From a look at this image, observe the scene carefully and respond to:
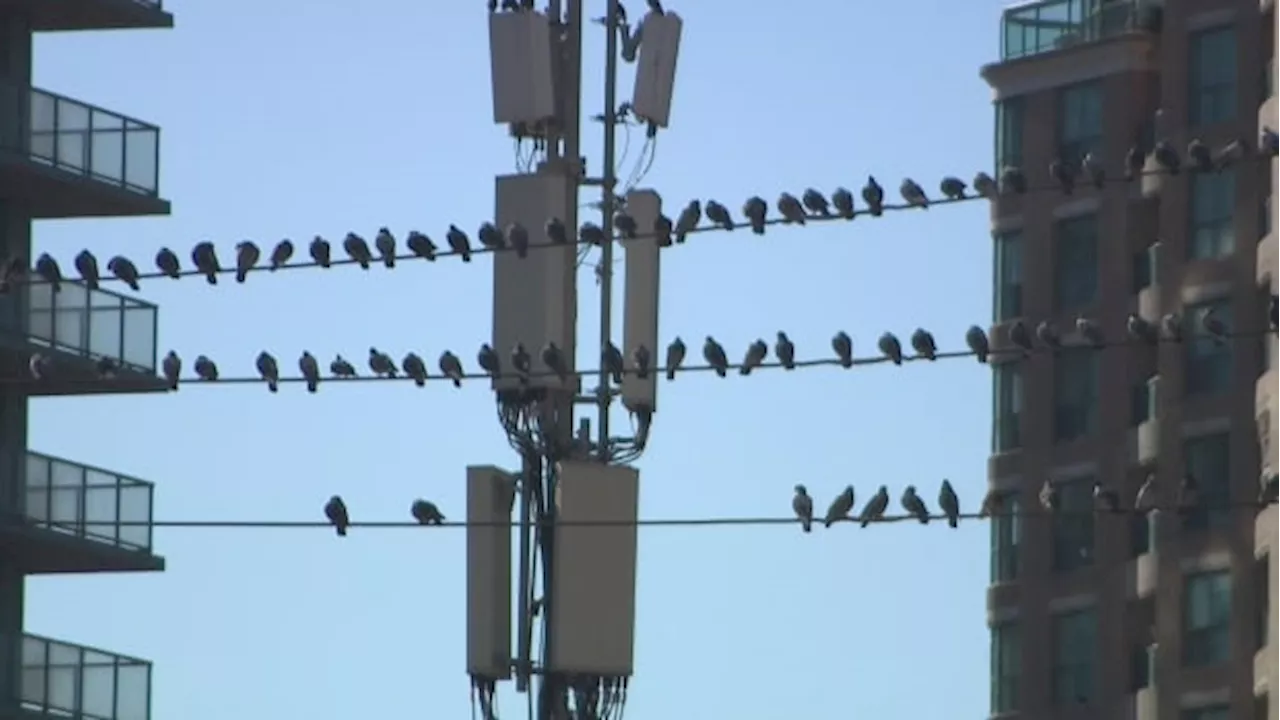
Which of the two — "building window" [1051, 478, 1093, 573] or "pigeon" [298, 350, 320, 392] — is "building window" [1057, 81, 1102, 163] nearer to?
"building window" [1051, 478, 1093, 573]

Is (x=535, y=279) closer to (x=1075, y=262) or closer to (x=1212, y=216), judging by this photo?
(x=1212, y=216)

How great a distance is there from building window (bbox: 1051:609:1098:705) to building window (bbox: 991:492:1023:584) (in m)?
2.06

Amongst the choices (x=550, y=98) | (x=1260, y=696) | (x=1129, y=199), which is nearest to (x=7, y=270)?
(x=550, y=98)

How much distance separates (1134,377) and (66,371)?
35046mm

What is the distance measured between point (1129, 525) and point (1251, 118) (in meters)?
8.47

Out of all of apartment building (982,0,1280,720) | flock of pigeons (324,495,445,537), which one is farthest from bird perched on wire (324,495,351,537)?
apartment building (982,0,1280,720)

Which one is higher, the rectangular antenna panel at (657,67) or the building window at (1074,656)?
the rectangular antenna panel at (657,67)

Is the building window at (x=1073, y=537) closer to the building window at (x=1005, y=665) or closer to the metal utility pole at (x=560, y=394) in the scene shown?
the building window at (x=1005, y=665)

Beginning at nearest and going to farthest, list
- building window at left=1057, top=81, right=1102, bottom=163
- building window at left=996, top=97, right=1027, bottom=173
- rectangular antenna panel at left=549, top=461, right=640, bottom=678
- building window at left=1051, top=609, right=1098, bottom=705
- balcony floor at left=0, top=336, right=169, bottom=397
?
rectangular antenna panel at left=549, top=461, right=640, bottom=678, balcony floor at left=0, top=336, right=169, bottom=397, building window at left=1051, top=609, right=1098, bottom=705, building window at left=1057, top=81, right=1102, bottom=163, building window at left=996, top=97, right=1027, bottom=173

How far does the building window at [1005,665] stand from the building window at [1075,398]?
3937mm

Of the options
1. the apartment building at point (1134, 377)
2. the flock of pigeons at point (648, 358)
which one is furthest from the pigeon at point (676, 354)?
the apartment building at point (1134, 377)

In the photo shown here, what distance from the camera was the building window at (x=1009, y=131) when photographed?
103875 mm

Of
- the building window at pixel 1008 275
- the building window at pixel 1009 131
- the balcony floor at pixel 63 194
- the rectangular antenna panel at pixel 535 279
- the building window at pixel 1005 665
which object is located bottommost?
the building window at pixel 1005 665

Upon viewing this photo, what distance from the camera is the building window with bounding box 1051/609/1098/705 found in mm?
100500
